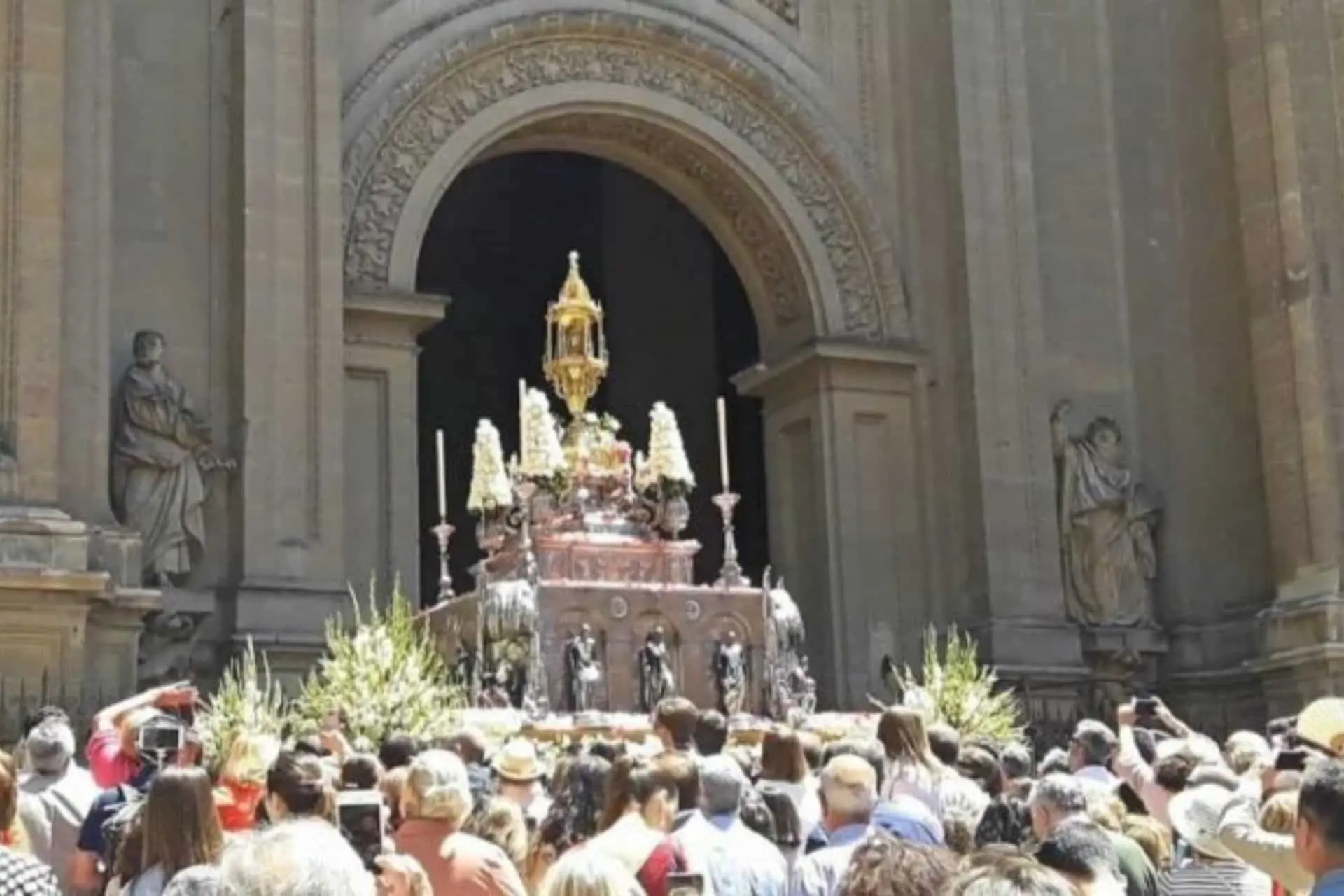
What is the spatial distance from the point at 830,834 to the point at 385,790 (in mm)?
1713

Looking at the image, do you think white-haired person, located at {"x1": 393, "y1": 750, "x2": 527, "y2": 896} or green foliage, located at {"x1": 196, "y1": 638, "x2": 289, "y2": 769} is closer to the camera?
white-haired person, located at {"x1": 393, "y1": 750, "x2": 527, "y2": 896}

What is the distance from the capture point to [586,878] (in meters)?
5.21

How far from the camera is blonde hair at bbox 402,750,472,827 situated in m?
6.48

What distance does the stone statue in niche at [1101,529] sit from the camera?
66.8ft

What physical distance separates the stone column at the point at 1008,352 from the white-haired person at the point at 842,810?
12320 mm

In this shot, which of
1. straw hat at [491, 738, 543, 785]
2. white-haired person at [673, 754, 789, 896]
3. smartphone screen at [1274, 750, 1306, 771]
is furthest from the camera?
straw hat at [491, 738, 543, 785]

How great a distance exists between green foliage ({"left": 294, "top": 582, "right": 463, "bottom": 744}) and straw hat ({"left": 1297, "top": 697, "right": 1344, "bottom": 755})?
6.91m

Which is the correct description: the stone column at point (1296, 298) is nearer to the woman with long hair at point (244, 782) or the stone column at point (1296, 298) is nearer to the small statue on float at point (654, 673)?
the small statue on float at point (654, 673)

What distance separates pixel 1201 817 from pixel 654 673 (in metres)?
9.09

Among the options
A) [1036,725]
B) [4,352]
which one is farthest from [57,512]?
[1036,725]

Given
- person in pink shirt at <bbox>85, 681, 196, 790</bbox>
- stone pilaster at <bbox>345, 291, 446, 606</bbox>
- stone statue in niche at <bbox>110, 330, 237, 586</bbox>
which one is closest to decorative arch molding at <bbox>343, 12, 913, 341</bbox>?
stone pilaster at <bbox>345, 291, 446, 606</bbox>

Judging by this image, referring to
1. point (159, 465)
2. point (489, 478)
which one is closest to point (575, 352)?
point (489, 478)

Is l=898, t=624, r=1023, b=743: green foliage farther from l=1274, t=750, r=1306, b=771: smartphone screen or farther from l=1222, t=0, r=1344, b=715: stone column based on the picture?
l=1274, t=750, r=1306, b=771: smartphone screen

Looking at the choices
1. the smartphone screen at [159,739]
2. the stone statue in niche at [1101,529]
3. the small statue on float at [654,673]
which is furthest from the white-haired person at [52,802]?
the stone statue in niche at [1101,529]
